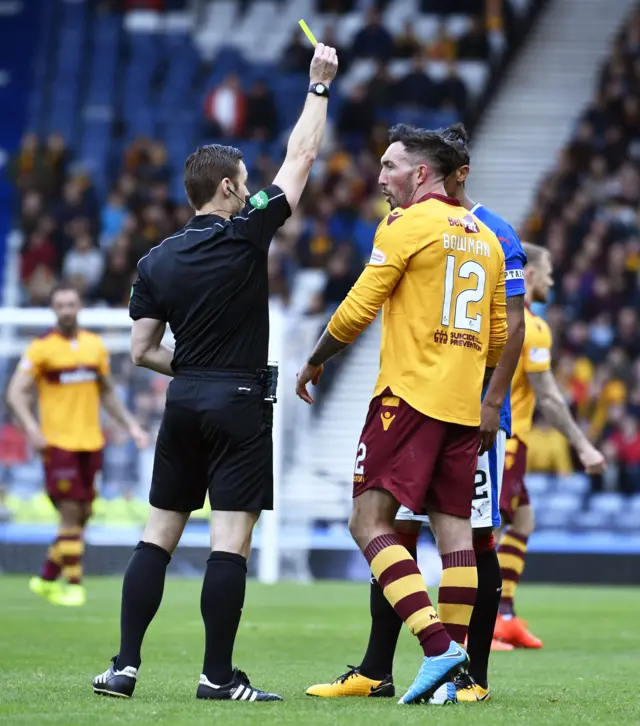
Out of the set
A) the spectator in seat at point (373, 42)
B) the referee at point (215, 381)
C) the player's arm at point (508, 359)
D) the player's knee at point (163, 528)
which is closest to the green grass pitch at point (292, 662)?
the referee at point (215, 381)

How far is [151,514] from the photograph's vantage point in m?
6.49

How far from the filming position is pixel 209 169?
254 inches

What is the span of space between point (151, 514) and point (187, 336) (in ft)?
2.42

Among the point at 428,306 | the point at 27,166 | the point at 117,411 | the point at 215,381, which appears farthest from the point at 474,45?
the point at 215,381

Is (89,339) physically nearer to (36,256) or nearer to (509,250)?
(509,250)

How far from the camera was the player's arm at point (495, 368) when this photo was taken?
657 cm

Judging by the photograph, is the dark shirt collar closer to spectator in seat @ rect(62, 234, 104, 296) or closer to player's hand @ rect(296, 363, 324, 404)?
player's hand @ rect(296, 363, 324, 404)

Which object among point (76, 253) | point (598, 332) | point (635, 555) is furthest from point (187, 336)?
point (76, 253)

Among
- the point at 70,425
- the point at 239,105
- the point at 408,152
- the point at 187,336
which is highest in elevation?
the point at 239,105

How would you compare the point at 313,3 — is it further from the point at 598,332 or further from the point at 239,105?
the point at 598,332

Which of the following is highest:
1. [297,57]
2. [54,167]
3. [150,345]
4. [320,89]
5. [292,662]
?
[297,57]

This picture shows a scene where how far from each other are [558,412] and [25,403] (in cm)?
487

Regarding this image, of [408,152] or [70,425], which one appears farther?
[70,425]

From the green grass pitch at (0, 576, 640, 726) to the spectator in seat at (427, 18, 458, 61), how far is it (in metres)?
12.8
